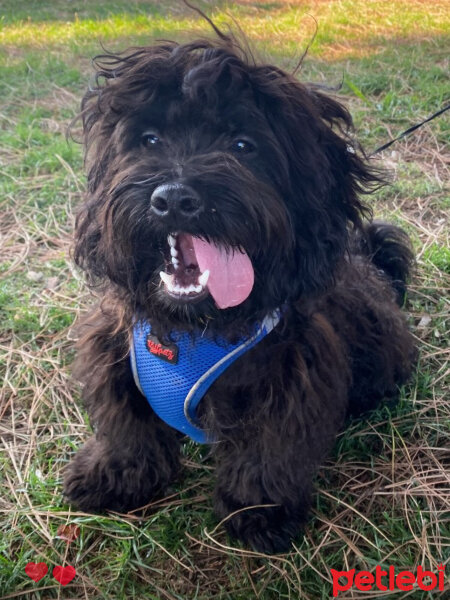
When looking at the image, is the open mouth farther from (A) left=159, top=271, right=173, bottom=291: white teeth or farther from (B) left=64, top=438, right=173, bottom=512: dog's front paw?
(B) left=64, top=438, right=173, bottom=512: dog's front paw

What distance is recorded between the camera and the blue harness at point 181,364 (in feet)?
7.11

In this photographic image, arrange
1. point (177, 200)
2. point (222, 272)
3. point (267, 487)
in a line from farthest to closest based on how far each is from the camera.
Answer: point (267, 487), point (222, 272), point (177, 200)

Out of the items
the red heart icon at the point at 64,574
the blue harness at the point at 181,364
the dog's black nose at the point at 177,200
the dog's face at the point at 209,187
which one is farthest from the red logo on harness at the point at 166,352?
the red heart icon at the point at 64,574

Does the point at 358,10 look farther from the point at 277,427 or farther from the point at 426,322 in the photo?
the point at 277,427

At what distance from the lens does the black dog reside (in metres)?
1.88

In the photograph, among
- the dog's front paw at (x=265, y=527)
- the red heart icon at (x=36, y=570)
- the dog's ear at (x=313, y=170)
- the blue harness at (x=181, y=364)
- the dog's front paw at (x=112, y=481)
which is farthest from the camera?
the dog's front paw at (x=112, y=481)

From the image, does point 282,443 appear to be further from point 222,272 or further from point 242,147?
point 242,147

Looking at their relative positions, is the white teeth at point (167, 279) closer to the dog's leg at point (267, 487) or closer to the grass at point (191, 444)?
the dog's leg at point (267, 487)

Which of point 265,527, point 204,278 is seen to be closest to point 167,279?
point 204,278

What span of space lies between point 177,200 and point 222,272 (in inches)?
10.3

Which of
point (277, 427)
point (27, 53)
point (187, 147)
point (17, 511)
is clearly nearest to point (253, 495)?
point (277, 427)

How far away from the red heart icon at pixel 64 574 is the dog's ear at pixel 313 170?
1.24 m

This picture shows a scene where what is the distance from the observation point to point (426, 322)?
339 cm

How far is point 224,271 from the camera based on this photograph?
188 cm
